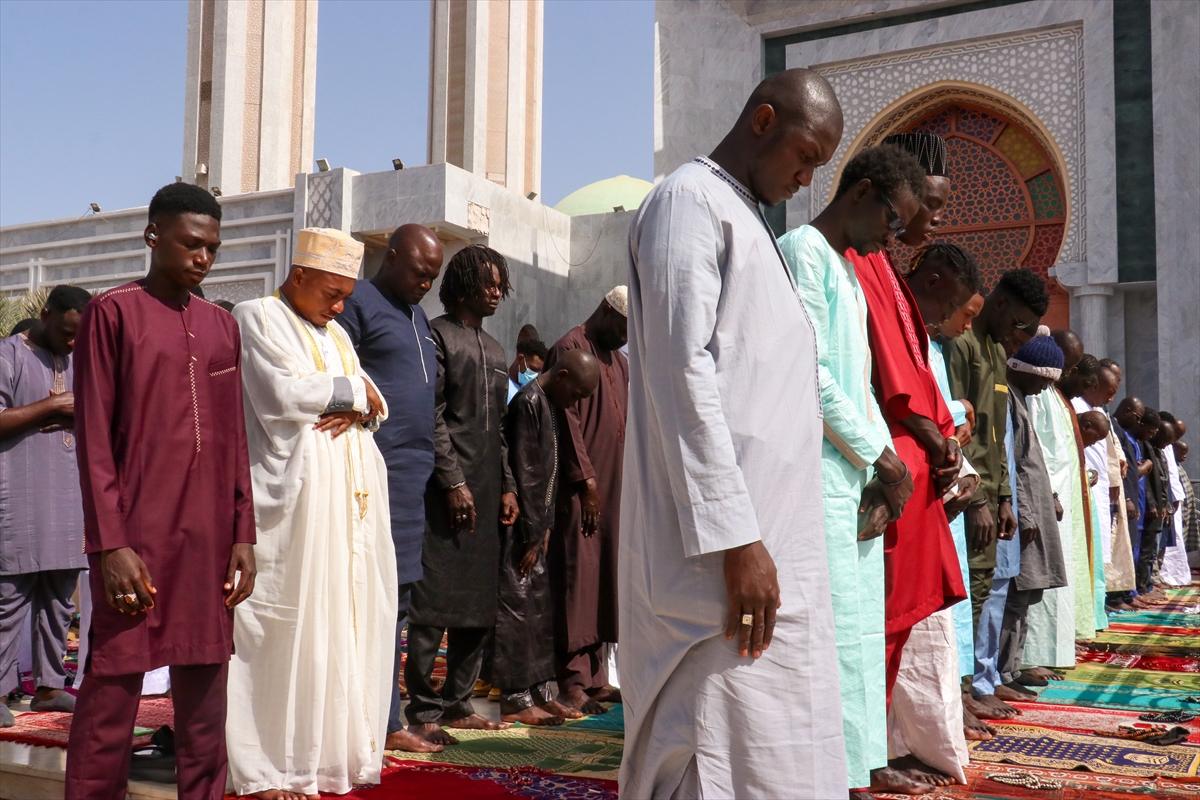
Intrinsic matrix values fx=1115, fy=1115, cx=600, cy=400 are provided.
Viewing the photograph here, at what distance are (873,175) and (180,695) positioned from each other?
6.85 ft

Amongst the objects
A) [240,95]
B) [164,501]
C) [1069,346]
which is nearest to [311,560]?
→ [164,501]

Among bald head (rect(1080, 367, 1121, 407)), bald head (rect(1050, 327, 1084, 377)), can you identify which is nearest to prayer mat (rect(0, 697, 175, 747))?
bald head (rect(1050, 327, 1084, 377))

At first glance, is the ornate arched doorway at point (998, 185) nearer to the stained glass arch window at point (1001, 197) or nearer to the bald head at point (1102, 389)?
the stained glass arch window at point (1001, 197)

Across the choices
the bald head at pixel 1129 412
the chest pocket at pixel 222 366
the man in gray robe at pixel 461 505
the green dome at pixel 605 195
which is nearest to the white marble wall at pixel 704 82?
the bald head at pixel 1129 412

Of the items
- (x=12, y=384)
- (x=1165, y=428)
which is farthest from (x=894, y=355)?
(x=1165, y=428)

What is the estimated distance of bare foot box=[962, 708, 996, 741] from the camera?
12.7ft

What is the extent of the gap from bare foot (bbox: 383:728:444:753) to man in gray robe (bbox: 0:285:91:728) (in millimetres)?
1569

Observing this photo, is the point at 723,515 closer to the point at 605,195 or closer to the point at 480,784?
the point at 480,784

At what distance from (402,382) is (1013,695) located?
2953 millimetres

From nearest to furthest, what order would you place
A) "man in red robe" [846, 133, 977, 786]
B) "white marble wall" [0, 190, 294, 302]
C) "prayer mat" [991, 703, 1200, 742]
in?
"man in red robe" [846, 133, 977, 786]
"prayer mat" [991, 703, 1200, 742]
"white marble wall" [0, 190, 294, 302]

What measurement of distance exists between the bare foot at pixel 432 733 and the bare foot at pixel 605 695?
1017mm

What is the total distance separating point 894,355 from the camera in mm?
2936

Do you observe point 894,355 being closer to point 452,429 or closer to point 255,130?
point 452,429

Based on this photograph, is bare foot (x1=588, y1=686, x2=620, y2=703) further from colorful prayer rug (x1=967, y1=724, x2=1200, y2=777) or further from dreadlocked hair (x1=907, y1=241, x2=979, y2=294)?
dreadlocked hair (x1=907, y1=241, x2=979, y2=294)
